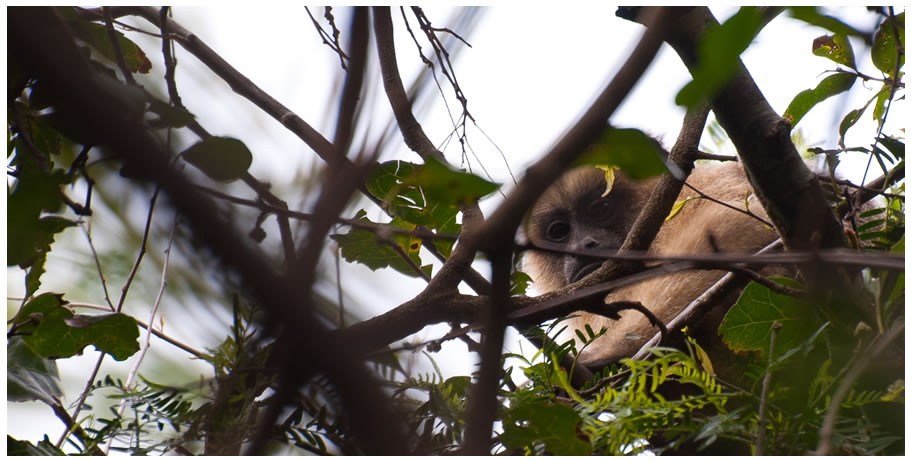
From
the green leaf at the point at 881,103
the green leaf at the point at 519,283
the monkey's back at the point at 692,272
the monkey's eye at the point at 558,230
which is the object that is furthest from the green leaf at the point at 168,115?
the monkey's eye at the point at 558,230

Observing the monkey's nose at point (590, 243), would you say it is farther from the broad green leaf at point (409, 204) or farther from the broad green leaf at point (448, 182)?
the broad green leaf at point (448, 182)

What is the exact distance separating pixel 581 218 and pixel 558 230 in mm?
235

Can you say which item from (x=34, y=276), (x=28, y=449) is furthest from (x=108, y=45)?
(x=28, y=449)

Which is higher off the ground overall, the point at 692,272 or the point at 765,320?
the point at 692,272

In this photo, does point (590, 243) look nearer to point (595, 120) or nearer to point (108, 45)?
point (108, 45)

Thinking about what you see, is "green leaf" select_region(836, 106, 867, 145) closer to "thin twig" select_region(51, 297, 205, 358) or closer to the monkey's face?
"thin twig" select_region(51, 297, 205, 358)

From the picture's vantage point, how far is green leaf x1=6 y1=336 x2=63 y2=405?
133cm

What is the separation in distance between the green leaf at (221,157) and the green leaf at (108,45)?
1.37 feet

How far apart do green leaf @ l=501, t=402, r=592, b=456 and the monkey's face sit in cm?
257

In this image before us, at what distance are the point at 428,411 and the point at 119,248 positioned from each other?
2.34 ft

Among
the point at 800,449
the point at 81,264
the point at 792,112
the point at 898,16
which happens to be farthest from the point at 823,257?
the point at 81,264

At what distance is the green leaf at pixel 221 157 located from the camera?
929 millimetres

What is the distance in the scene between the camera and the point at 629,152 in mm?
551

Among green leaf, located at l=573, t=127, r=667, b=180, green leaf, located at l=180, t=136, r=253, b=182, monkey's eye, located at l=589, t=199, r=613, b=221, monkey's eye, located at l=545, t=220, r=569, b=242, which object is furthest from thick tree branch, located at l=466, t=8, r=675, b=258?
monkey's eye, located at l=545, t=220, r=569, b=242
